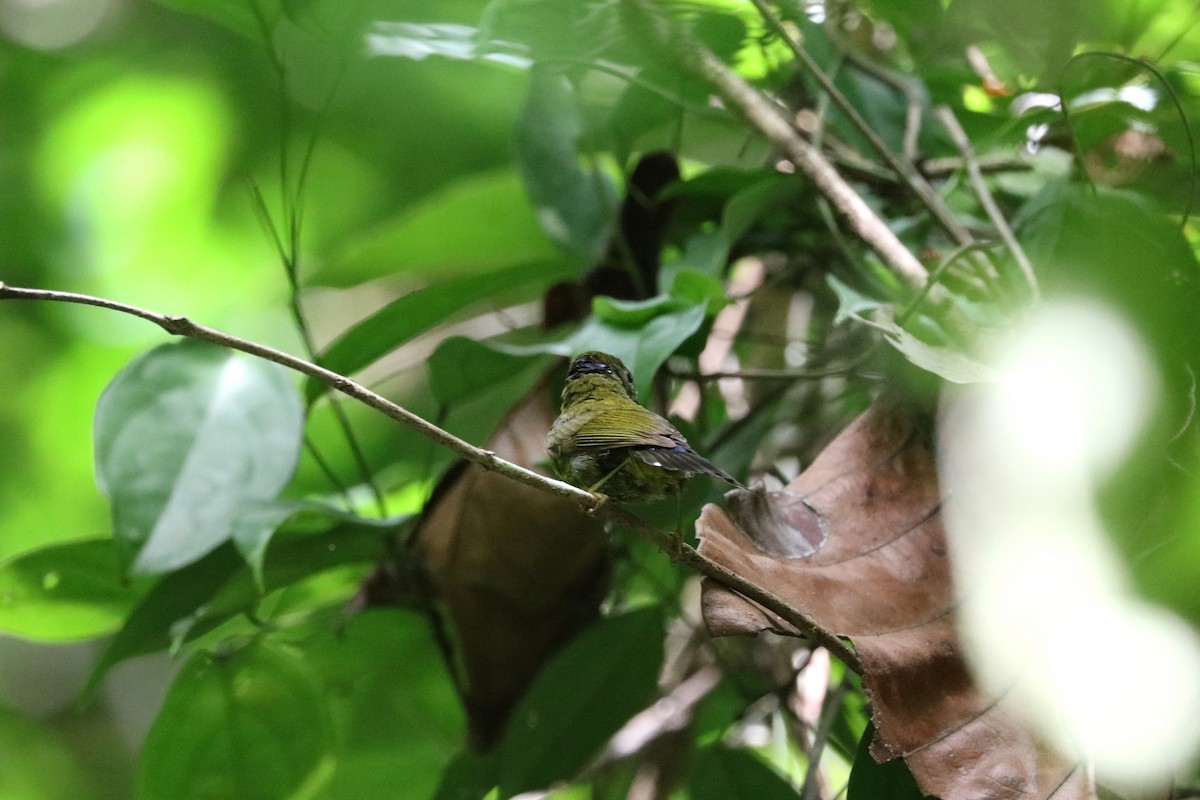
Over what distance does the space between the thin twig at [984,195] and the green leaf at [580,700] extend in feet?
1.74

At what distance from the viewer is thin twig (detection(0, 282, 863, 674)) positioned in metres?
0.67

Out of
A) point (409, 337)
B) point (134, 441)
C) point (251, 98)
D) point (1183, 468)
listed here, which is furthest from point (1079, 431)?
point (251, 98)

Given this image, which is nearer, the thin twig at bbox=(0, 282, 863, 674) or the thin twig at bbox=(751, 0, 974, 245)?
the thin twig at bbox=(0, 282, 863, 674)

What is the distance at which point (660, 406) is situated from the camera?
1.23 metres

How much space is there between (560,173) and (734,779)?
0.77 meters

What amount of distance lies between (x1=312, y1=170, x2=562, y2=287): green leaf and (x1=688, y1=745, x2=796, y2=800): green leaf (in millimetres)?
733

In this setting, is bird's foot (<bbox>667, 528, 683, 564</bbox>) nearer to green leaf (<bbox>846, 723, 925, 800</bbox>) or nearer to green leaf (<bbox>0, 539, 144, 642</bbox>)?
green leaf (<bbox>846, 723, 925, 800</bbox>)

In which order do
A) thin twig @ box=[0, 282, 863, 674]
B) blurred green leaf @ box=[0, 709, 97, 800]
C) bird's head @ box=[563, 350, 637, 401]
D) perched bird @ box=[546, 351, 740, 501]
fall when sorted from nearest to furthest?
thin twig @ box=[0, 282, 863, 674], perched bird @ box=[546, 351, 740, 501], bird's head @ box=[563, 350, 637, 401], blurred green leaf @ box=[0, 709, 97, 800]

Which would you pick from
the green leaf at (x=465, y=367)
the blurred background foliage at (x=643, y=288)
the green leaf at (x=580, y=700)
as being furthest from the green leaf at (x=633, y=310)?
the green leaf at (x=580, y=700)

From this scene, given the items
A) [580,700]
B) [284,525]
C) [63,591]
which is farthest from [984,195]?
[63,591]

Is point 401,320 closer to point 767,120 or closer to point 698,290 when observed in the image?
point 698,290

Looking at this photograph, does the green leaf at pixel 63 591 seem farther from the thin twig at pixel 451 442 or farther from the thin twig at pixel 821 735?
the thin twig at pixel 821 735

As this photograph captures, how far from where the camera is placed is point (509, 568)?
1.20m

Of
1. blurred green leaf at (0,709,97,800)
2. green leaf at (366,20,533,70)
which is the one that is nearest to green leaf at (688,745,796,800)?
green leaf at (366,20,533,70)
